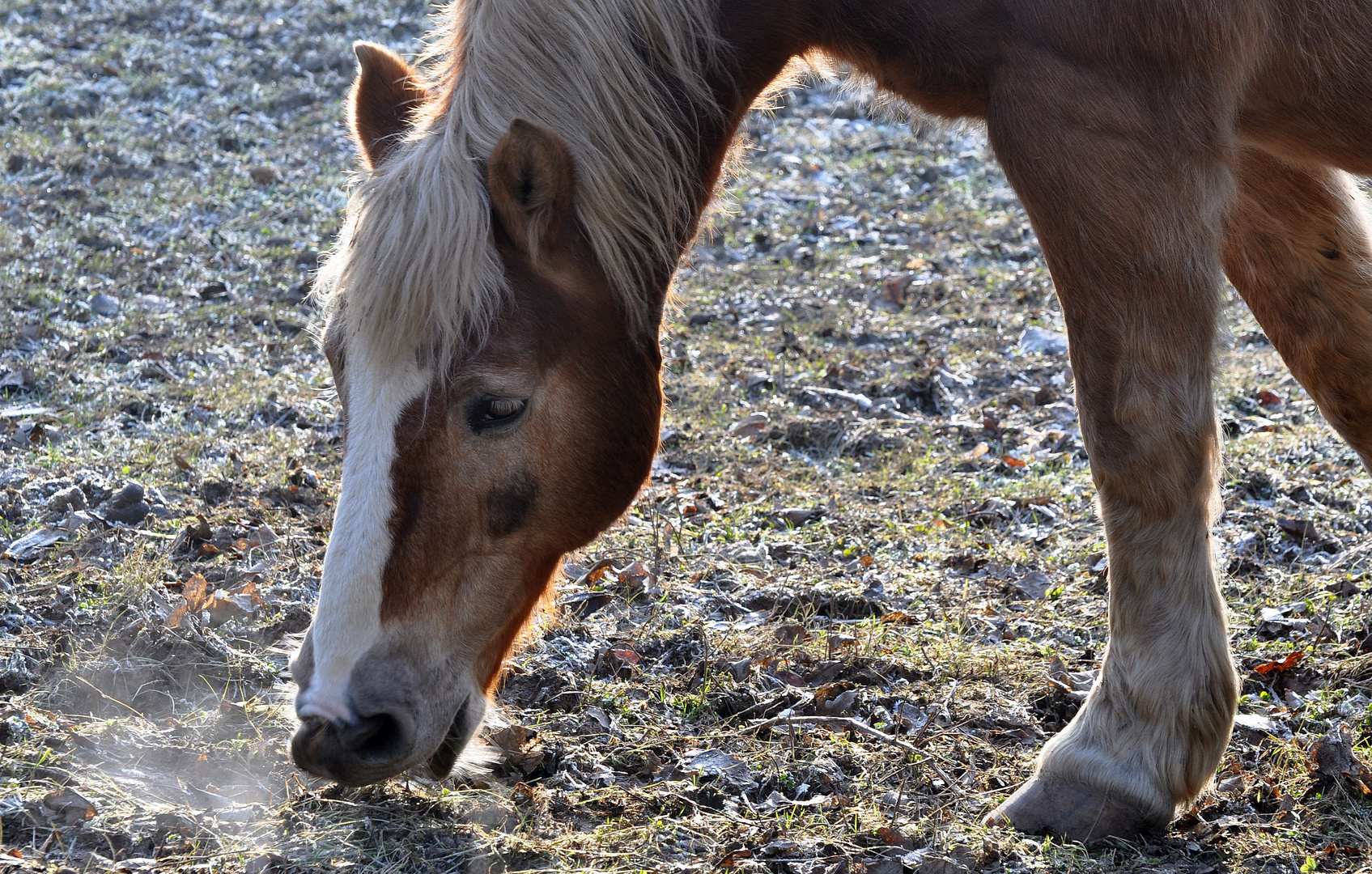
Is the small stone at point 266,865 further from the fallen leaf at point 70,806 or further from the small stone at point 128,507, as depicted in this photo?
the small stone at point 128,507

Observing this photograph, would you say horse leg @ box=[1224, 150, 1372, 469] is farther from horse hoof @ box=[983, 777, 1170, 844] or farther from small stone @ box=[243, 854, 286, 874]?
small stone @ box=[243, 854, 286, 874]

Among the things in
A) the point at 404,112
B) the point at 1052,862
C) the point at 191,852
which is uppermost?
the point at 404,112

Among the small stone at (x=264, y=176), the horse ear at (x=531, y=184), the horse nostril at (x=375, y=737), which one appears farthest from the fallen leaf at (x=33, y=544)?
the small stone at (x=264, y=176)

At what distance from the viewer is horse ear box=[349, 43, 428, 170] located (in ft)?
9.29

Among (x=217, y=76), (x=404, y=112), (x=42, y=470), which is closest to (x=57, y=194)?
(x=217, y=76)

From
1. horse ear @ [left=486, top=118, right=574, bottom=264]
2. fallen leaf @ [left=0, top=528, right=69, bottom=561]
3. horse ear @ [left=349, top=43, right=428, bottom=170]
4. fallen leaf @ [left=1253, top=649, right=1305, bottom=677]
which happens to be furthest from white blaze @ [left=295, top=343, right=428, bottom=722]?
fallen leaf @ [left=1253, top=649, right=1305, bottom=677]

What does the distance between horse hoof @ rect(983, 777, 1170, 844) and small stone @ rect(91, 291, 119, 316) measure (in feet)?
17.4

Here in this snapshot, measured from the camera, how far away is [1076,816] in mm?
2482

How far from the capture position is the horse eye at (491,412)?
2.39 meters

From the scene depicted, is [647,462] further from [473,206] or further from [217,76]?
[217,76]

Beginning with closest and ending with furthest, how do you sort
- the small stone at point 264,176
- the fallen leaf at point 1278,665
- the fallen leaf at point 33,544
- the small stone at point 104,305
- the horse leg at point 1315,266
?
the horse leg at point 1315,266, the fallen leaf at point 1278,665, the fallen leaf at point 33,544, the small stone at point 104,305, the small stone at point 264,176

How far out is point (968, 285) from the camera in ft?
22.5

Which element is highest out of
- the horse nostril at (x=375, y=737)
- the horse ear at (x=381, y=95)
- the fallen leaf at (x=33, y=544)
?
the horse ear at (x=381, y=95)

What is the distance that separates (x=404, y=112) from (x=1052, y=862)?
2.35 m
